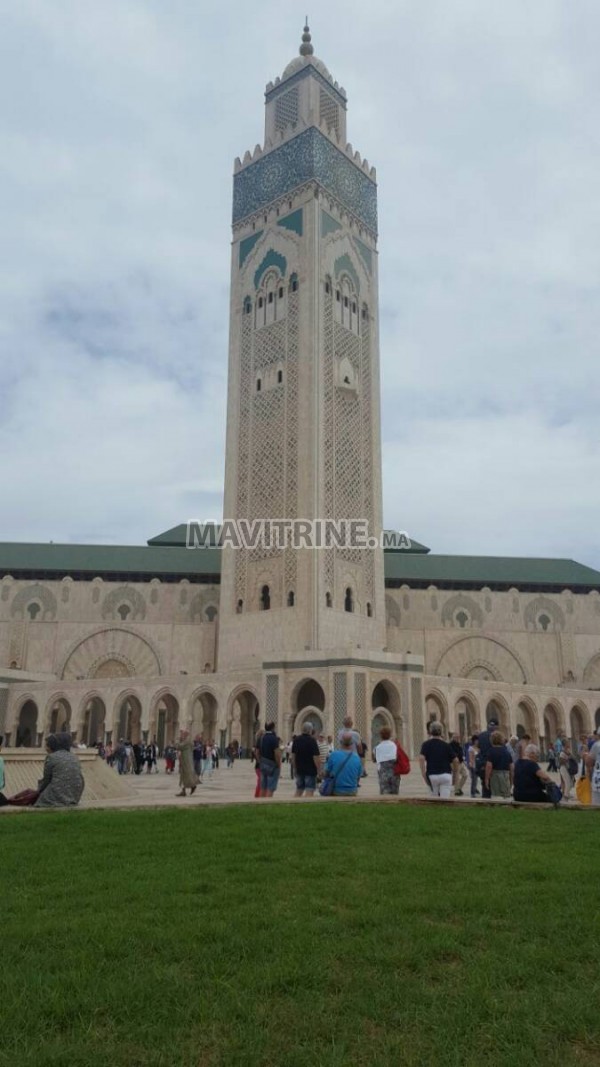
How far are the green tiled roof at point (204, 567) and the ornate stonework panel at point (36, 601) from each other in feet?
3.38

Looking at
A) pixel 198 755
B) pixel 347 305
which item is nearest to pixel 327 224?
pixel 347 305

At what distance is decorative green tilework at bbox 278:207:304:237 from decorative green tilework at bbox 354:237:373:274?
3310 mm

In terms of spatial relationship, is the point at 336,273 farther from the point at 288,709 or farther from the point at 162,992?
A: the point at 162,992

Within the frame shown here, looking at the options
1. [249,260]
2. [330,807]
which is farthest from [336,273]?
[330,807]

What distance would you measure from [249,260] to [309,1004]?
39173mm

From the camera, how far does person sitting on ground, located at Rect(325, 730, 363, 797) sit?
9.76 meters

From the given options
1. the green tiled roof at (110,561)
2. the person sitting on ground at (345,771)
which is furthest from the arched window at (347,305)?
the person sitting on ground at (345,771)

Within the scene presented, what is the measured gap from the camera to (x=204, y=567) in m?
43.0

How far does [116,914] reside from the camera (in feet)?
12.4

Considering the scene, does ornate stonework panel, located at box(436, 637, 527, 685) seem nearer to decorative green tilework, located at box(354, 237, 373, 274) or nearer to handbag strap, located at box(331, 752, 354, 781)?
decorative green tilework, located at box(354, 237, 373, 274)

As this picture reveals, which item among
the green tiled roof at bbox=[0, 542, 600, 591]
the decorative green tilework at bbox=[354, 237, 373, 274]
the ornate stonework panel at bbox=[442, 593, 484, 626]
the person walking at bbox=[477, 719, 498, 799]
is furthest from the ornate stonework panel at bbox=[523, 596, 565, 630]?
the person walking at bbox=[477, 719, 498, 799]

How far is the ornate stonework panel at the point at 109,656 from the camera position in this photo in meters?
40.5

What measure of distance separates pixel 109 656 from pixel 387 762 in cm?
3282

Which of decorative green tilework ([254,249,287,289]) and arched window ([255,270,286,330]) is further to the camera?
decorative green tilework ([254,249,287,289])
